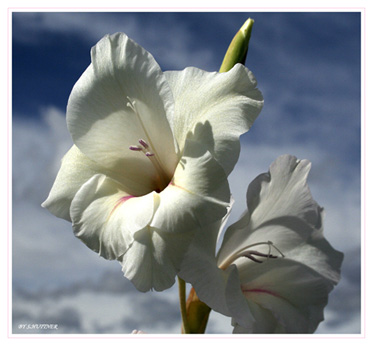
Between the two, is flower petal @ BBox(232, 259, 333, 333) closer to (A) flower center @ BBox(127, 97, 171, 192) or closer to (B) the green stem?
(B) the green stem

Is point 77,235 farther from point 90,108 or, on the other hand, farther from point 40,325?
point 40,325

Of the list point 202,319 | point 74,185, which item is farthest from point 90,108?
point 202,319

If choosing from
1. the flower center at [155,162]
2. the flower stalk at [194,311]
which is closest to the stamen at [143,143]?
the flower center at [155,162]

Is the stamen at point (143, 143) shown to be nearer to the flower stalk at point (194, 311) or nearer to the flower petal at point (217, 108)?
the flower petal at point (217, 108)

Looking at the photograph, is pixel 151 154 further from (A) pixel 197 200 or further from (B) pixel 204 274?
(B) pixel 204 274

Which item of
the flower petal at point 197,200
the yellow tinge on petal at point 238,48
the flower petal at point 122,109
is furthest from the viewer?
the yellow tinge on petal at point 238,48

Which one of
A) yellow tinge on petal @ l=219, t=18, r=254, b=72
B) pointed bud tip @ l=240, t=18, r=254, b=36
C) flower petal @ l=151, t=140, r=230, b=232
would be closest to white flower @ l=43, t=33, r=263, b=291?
flower petal @ l=151, t=140, r=230, b=232

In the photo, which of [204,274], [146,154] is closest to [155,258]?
[204,274]
